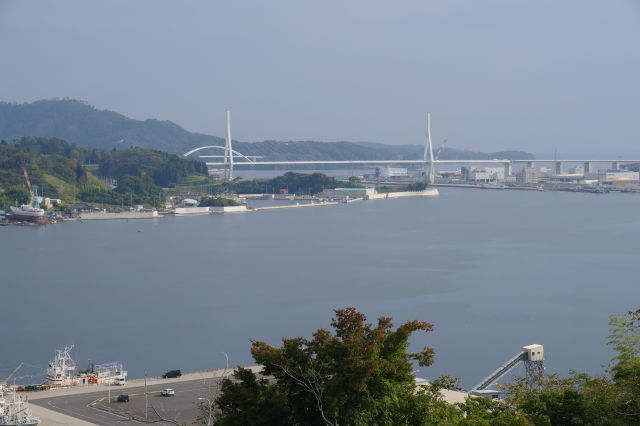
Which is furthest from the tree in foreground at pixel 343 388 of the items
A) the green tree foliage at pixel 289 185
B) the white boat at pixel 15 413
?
the green tree foliage at pixel 289 185

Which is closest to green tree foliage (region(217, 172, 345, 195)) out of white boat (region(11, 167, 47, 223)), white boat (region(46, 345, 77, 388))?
white boat (region(11, 167, 47, 223))

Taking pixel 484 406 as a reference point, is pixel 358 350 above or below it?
above

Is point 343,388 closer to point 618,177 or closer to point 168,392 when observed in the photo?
point 168,392

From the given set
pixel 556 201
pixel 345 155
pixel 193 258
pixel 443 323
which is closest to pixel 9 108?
pixel 345 155

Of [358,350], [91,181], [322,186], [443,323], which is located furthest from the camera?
[322,186]

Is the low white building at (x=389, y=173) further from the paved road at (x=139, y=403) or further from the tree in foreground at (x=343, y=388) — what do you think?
the tree in foreground at (x=343, y=388)

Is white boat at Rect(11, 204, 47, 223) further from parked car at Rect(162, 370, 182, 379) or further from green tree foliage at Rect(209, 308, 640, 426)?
green tree foliage at Rect(209, 308, 640, 426)

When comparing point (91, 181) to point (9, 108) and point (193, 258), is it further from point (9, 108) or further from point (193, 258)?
point (9, 108)

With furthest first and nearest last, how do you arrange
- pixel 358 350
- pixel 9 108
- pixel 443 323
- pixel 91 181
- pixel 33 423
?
pixel 9 108 < pixel 91 181 < pixel 443 323 < pixel 33 423 < pixel 358 350
